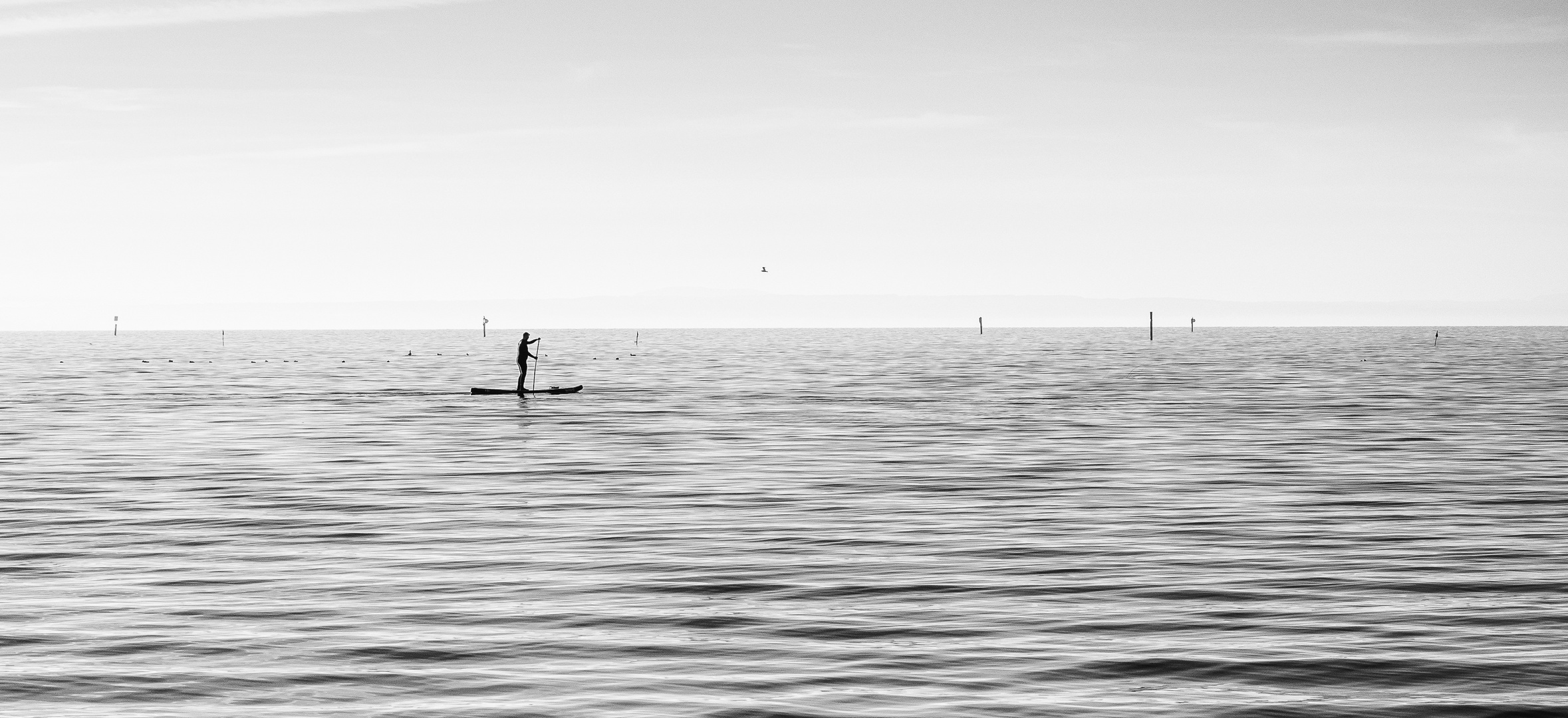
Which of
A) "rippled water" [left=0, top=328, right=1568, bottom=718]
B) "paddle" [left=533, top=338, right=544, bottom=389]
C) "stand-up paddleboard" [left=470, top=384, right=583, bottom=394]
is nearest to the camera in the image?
"rippled water" [left=0, top=328, right=1568, bottom=718]

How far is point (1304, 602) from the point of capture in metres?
16.4

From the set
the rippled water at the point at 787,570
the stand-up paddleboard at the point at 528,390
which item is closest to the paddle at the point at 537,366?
the stand-up paddleboard at the point at 528,390

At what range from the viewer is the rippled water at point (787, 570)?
12.8m

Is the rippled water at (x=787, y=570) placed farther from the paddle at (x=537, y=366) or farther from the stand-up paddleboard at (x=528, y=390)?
the paddle at (x=537, y=366)

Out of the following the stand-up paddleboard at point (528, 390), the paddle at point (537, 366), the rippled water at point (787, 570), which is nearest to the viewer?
the rippled water at point (787, 570)

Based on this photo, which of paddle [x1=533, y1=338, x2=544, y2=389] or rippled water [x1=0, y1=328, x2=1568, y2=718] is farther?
paddle [x1=533, y1=338, x2=544, y2=389]

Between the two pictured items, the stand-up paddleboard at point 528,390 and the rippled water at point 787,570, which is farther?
the stand-up paddleboard at point 528,390

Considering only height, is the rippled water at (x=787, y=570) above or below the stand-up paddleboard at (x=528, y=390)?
above

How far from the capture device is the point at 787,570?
1880cm

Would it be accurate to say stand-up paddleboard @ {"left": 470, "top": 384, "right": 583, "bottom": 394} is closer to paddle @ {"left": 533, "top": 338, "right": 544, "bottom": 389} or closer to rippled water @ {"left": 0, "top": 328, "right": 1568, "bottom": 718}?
paddle @ {"left": 533, "top": 338, "right": 544, "bottom": 389}

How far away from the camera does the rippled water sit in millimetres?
12766

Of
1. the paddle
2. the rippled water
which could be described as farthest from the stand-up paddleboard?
the rippled water

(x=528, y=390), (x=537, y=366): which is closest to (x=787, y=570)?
(x=528, y=390)

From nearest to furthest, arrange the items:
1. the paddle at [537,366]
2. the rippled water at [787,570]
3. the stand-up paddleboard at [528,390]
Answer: the rippled water at [787,570]
the stand-up paddleboard at [528,390]
the paddle at [537,366]
